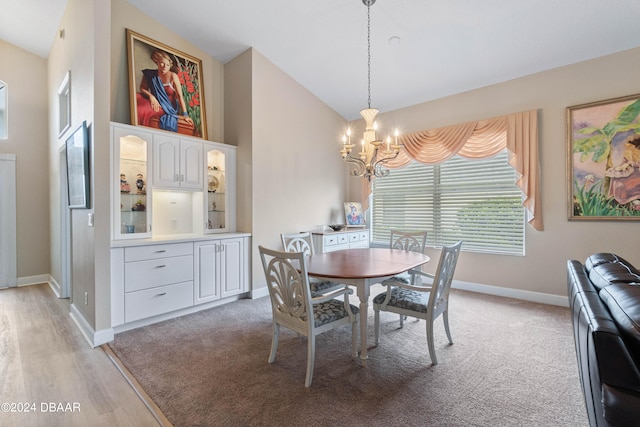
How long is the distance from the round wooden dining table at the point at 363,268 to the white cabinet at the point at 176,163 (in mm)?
2004

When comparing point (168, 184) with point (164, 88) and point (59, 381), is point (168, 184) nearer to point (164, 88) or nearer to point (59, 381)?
point (164, 88)

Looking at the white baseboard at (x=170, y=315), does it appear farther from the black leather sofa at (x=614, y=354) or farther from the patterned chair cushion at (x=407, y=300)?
the black leather sofa at (x=614, y=354)

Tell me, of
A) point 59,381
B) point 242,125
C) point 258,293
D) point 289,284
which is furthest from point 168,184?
point 289,284

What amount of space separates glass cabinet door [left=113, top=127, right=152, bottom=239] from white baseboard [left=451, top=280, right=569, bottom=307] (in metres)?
4.36

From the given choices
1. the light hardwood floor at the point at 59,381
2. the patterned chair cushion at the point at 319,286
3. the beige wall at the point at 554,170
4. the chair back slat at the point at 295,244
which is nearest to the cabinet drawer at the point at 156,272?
the light hardwood floor at the point at 59,381

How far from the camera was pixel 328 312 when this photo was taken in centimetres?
232

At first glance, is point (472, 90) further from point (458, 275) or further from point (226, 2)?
point (226, 2)

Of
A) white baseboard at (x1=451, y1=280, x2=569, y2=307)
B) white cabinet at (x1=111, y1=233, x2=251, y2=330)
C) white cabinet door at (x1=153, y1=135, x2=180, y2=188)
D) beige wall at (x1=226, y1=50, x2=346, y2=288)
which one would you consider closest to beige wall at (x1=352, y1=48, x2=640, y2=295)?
white baseboard at (x1=451, y1=280, x2=569, y2=307)

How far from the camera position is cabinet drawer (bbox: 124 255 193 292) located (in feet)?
10.0

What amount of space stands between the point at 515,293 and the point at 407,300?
8.14ft

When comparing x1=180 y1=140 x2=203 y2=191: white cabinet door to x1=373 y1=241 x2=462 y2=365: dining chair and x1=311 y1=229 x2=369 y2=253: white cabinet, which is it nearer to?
x1=311 y1=229 x2=369 y2=253: white cabinet

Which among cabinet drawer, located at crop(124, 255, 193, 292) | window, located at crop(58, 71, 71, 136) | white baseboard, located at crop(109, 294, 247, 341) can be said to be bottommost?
white baseboard, located at crop(109, 294, 247, 341)

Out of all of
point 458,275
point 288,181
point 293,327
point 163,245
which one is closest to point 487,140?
point 458,275

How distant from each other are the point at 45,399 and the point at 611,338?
3081 millimetres
